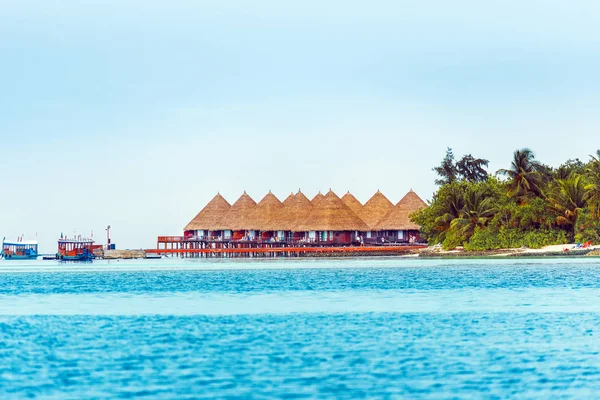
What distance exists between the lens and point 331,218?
87.0 meters


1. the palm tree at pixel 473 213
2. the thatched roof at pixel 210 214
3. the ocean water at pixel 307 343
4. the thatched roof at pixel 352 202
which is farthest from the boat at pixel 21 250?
the ocean water at pixel 307 343

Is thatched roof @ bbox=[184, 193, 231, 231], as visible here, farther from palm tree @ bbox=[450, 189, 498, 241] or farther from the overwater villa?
palm tree @ bbox=[450, 189, 498, 241]

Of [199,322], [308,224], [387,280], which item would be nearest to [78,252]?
[308,224]

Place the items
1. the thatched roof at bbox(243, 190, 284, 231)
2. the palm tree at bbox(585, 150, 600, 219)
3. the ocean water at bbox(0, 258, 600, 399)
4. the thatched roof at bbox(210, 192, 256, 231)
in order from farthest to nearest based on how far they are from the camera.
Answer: the thatched roof at bbox(210, 192, 256, 231), the thatched roof at bbox(243, 190, 284, 231), the palm tree at bbox(585, 150, 600, 219), the ocean water at bbox(0, 258, 600, 399)

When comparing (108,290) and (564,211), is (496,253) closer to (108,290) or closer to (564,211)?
(564,211)

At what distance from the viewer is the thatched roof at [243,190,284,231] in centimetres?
9106

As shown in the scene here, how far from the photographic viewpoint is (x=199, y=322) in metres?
23.6

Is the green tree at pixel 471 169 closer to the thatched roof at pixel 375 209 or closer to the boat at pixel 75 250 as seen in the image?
the thatched roof at pixel 375 209

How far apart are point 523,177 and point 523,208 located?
2201mm

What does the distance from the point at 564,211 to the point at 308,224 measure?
3201 cm

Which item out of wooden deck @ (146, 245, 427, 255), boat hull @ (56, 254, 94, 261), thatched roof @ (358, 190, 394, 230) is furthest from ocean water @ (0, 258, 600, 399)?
thatched roof @ (358, 190, 394, 230)

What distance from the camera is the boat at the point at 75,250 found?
84.2 metres

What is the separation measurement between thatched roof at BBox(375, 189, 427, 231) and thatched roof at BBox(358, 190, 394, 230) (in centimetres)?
189

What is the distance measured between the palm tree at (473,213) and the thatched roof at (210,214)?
31.3 m
